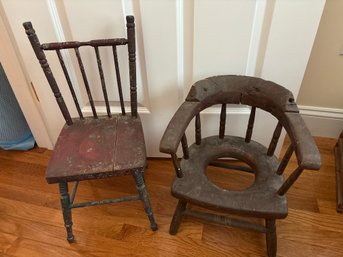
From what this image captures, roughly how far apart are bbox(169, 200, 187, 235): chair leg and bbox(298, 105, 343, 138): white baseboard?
88cm

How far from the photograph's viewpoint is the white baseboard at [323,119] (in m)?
1.46

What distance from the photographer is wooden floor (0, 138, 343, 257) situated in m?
1.12

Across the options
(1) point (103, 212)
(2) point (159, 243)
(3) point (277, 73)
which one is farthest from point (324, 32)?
(1) point (103, 212)

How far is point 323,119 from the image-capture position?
1488mm

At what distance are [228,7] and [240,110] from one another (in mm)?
463

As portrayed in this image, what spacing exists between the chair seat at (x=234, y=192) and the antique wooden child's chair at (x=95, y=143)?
0.19m

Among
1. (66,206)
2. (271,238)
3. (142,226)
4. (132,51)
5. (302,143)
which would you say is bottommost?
(142,226)

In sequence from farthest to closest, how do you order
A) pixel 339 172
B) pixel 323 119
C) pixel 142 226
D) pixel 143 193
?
pixel 323 119
pixel 339 172
pixel 142 226
pixel 143 193

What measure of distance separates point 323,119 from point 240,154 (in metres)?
0.67

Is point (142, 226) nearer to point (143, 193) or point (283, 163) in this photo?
A: point (143, 193)

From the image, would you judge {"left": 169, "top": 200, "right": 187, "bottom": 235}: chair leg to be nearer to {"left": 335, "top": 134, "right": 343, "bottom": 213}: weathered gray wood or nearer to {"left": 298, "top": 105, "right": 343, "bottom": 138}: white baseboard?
{"left": 335, "top": 134, "right": 343, "bottom": 213}: weathered gray wood

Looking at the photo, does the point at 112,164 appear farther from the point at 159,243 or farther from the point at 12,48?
the point at 12,48

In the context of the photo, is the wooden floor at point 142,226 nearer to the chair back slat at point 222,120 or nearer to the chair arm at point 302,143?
the chair back slat at point 222,120

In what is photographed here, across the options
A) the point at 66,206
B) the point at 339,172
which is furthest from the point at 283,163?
the point at 66,206
